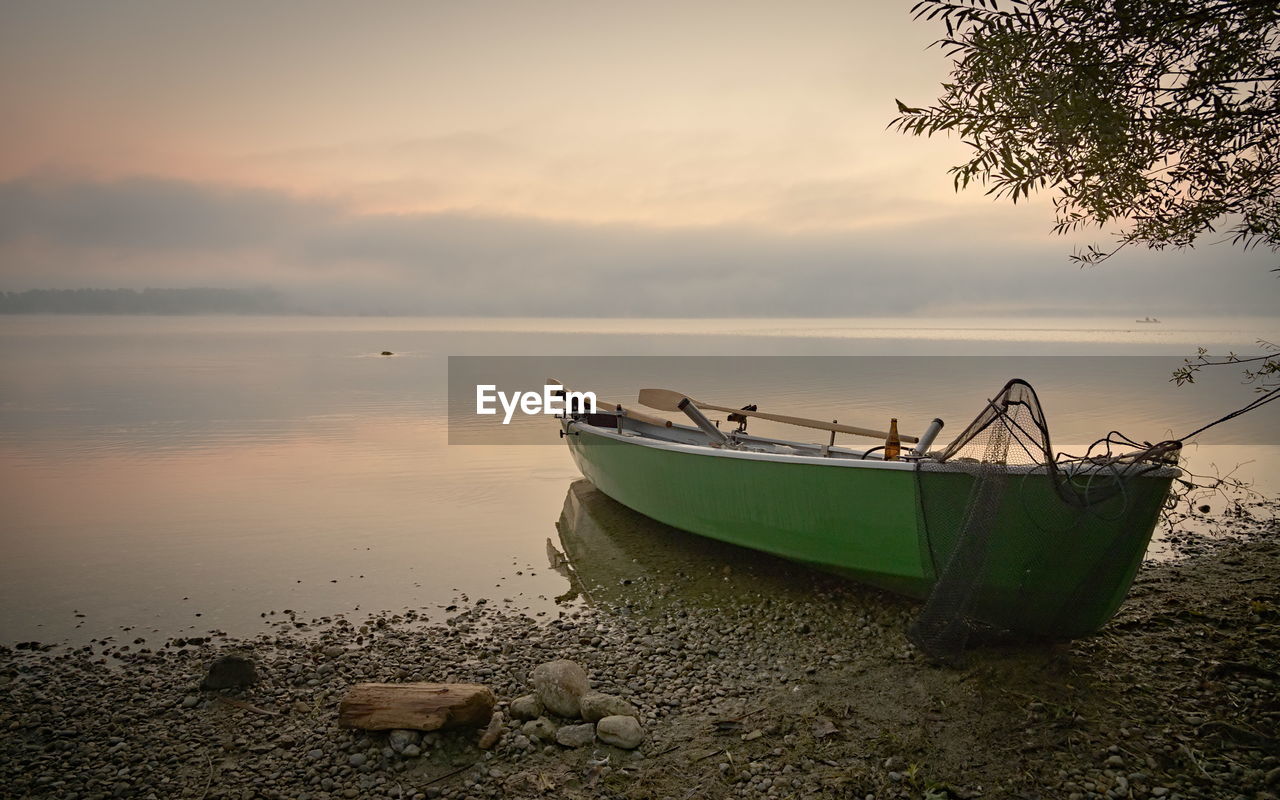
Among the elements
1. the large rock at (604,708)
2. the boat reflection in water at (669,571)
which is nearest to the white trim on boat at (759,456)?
the boat reflection in water at (669,571)

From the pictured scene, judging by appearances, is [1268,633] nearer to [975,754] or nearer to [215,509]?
[975,754]

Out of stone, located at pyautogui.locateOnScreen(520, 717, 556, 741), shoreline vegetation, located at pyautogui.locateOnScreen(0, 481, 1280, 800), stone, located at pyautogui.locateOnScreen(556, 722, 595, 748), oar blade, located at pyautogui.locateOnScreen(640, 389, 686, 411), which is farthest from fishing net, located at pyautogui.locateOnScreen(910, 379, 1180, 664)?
oar blade, located at pyautogui.locateOnScreen(640, 389, 686, 411)

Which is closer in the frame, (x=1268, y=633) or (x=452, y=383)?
(x=1268, y=633)

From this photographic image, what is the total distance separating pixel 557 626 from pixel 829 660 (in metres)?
2.47

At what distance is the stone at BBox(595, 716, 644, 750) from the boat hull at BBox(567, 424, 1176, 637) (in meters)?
2.54

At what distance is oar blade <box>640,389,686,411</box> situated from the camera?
8.84m

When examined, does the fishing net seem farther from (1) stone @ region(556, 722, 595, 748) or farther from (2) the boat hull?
(1) stone @ region(556, 722, 595, 748)

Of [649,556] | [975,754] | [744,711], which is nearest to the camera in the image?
[975,754]

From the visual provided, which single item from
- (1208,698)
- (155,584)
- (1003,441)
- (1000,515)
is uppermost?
(1003,441)

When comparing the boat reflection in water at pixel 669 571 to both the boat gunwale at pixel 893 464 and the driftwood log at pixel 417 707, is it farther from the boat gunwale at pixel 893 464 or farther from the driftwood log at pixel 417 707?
the driftwood log at pixel 417 707

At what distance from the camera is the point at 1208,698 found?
479 cm

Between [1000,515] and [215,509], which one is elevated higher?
[1000,515]

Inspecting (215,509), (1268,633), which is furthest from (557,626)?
(215,509)

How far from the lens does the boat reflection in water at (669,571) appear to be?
24.6 ft
